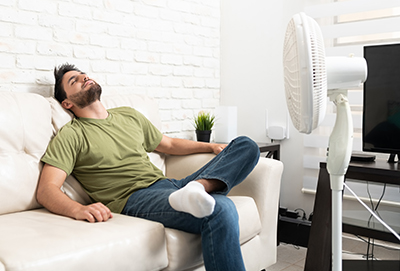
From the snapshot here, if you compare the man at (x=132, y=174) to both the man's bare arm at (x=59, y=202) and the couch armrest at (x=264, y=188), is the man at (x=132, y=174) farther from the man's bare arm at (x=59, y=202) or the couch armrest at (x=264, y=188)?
the couch armrest at (x=264, y=188)

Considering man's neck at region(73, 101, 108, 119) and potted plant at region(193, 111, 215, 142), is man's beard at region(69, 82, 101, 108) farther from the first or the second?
potted plant at region(193, 111, 215, 142)

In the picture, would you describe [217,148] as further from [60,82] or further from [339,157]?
[339,157]

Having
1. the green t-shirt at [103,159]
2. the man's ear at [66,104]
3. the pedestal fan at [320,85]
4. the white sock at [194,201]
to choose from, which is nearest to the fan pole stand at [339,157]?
the pedestal fan at [320,85]

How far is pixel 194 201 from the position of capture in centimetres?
145

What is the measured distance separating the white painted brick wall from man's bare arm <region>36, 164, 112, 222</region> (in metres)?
0.60

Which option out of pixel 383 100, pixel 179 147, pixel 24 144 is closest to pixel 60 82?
pixel 24 144

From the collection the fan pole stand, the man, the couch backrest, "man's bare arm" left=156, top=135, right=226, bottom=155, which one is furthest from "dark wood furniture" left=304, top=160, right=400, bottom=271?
the couch backrest

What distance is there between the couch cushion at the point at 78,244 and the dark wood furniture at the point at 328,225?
94 centimetres

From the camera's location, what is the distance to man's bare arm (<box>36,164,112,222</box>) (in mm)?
1561

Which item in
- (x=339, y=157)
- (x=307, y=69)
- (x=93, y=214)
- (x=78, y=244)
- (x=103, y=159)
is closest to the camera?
(x=307, y=69)

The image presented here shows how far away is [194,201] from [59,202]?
578 millimetres

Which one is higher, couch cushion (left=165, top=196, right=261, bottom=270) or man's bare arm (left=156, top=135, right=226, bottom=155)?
man's bare arm (left=156, top=135, right=226, bottom=155)

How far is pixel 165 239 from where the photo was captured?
5.08ft

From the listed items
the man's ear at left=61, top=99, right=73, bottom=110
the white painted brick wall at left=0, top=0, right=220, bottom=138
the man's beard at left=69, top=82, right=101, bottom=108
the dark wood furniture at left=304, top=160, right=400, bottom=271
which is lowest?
the dark wood furniture at left=304, top=160, right=400, bottom=271
